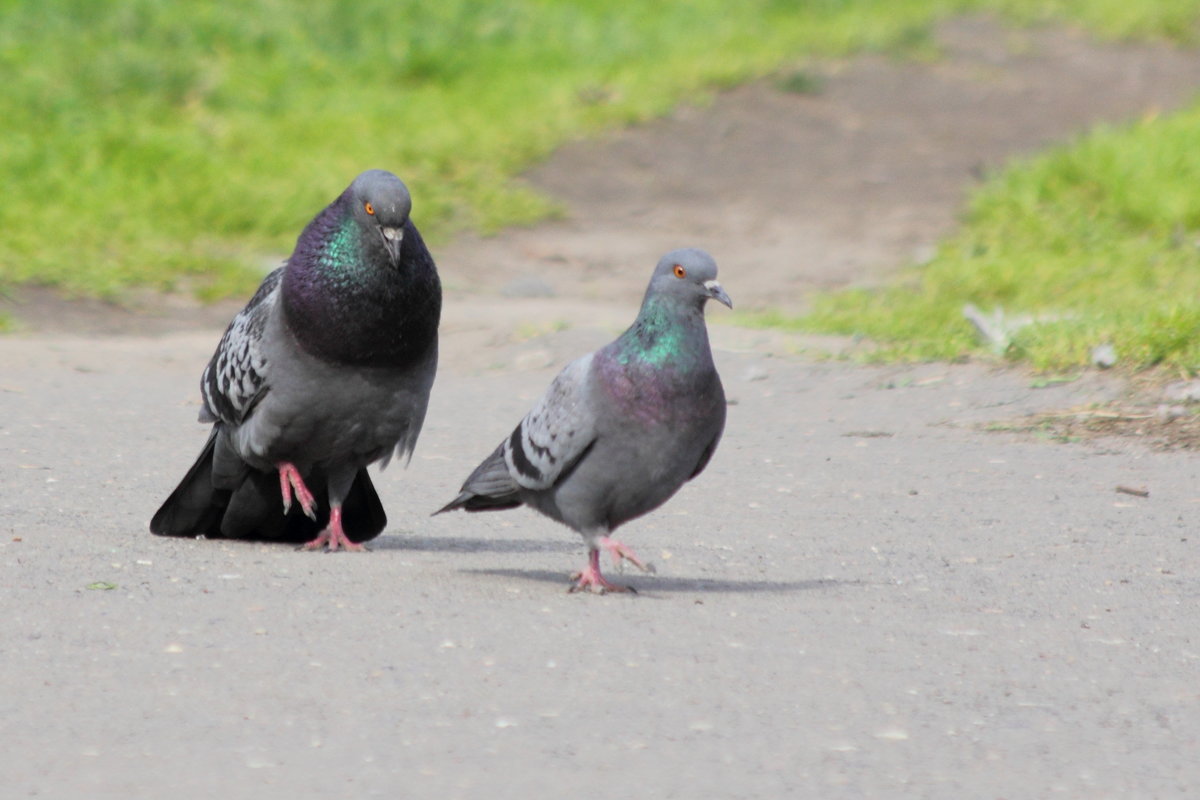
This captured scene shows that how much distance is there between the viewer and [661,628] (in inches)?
149

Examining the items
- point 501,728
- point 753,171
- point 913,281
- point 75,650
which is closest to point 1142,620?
point 501,728

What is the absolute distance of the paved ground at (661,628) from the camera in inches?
114

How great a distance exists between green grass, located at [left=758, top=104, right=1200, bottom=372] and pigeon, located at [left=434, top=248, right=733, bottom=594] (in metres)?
3.48

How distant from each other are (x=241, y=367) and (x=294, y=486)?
372 millimetres

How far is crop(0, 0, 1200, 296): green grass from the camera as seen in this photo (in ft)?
35.1

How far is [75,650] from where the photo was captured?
136 inches

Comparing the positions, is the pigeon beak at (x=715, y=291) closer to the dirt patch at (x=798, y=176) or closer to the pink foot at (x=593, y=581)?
the pink foot at (x=593, y=581)

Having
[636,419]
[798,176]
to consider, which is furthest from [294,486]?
[798,176]

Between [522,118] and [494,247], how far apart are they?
2.48 m

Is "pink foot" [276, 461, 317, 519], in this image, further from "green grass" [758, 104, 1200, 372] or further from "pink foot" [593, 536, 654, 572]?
"green grass" [758, 104, 1200, 372]

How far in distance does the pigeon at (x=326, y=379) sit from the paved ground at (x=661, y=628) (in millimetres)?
182

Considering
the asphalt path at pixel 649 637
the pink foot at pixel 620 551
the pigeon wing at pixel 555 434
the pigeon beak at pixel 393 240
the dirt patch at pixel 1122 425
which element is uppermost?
the pigeon beak at pixel 393 240

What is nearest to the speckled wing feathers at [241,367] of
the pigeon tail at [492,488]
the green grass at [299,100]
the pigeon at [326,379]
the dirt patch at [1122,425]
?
the pigeon at [326,379]

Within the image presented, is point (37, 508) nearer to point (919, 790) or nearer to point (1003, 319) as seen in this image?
point (919, 790)
